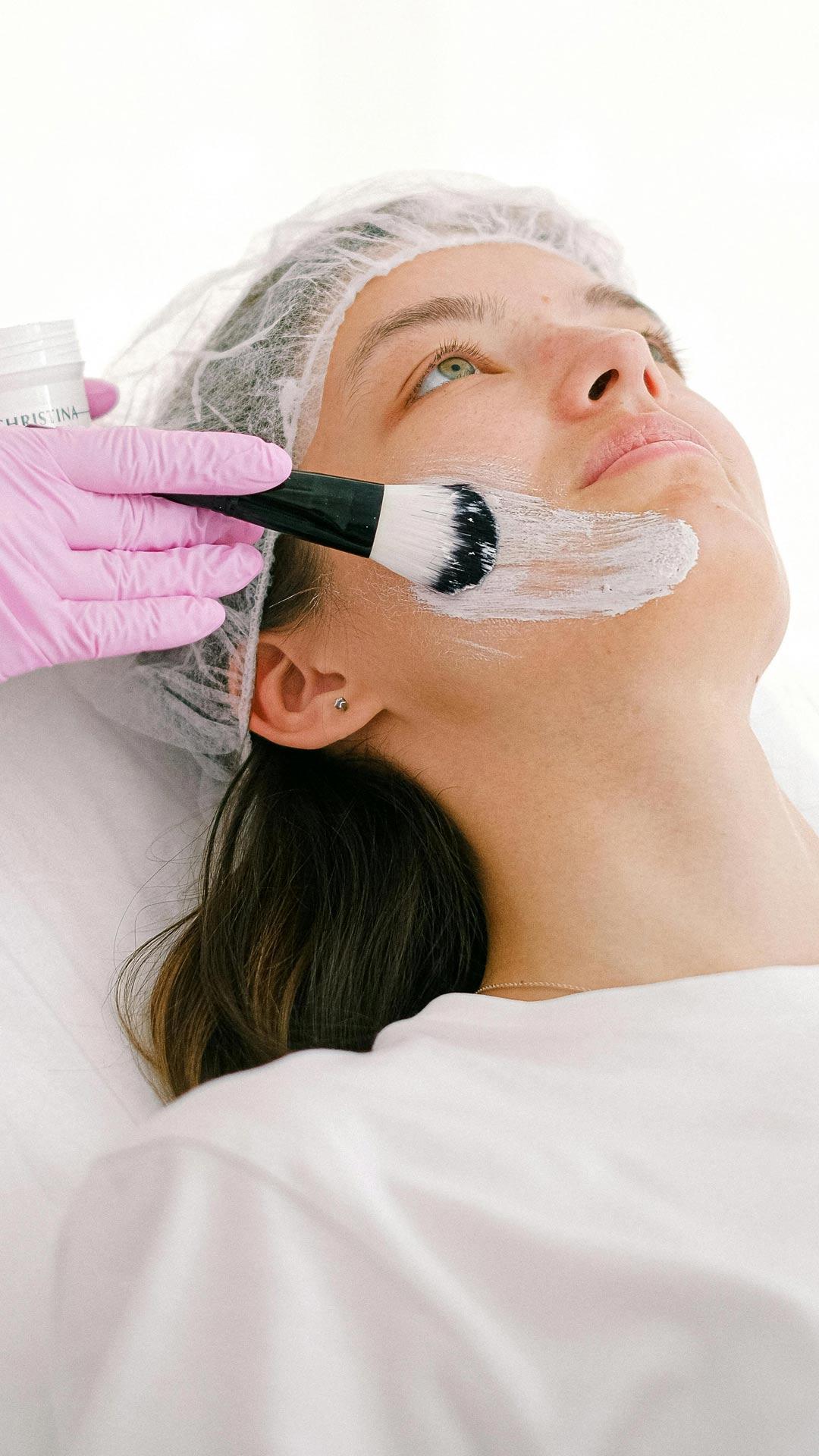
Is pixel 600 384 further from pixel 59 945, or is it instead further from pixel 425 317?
pixel 59 945

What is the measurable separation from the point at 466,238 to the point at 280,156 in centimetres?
130

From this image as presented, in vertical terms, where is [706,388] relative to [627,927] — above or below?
above

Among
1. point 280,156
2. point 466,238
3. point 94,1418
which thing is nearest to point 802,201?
point 280,156

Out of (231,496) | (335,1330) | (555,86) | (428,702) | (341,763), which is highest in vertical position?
(555,86)

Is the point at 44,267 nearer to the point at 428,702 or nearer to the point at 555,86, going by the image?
the point at 555,86

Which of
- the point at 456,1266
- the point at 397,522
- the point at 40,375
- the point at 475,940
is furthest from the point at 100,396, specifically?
the point at 456,1266

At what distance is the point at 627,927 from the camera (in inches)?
51.3

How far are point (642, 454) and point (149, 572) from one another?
24.1 inches

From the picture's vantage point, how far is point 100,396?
1764 mm

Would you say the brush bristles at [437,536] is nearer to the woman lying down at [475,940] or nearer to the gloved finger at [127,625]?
the woman lying down at [475,940]

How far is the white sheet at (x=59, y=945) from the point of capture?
4.07ft

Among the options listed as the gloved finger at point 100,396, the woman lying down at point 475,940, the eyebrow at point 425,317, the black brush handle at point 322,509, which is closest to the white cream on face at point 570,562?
the woman lying down at point 475,940

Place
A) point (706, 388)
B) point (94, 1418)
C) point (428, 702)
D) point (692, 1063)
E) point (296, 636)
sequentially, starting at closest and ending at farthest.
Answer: point (94, 1418) → point (692, 1063) → point (428, 702) → point (296, 636) → point (706, 388)

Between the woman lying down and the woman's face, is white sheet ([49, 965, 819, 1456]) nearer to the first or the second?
the woman lying down
